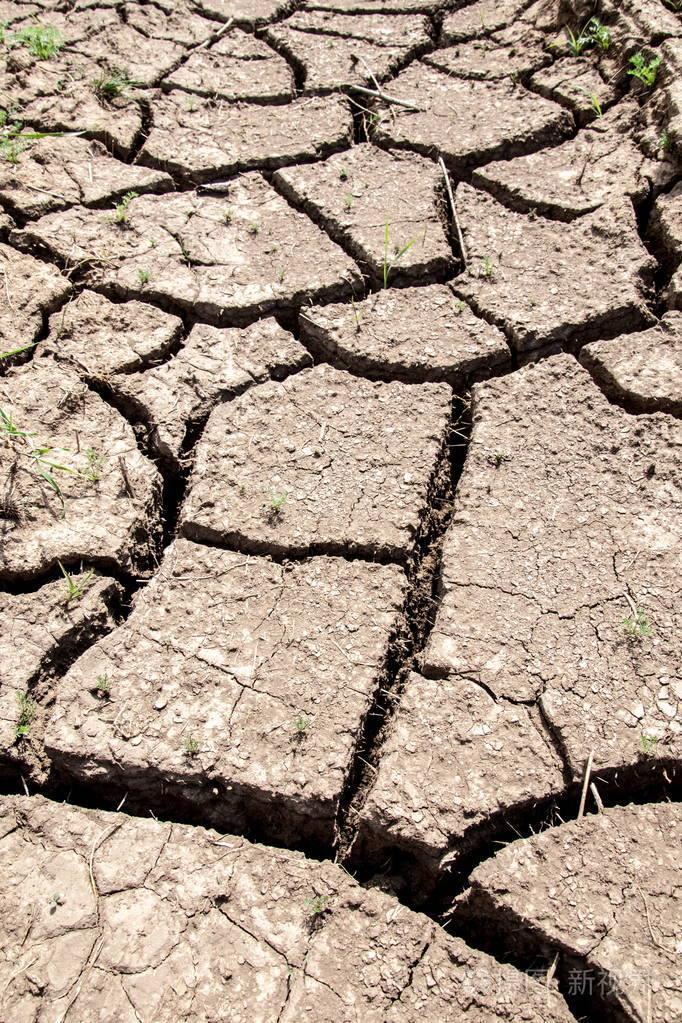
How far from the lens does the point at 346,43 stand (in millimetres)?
3189

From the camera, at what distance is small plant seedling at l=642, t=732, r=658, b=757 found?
5.32 ft

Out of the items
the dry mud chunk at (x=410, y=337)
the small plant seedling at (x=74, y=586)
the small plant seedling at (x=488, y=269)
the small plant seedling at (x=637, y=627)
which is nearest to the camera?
the small plant seedling at (x=637, y=627)

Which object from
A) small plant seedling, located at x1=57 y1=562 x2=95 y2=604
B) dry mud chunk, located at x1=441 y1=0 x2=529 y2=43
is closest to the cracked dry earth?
small plant seedling, located at x1=57 y1=562 x2=95 y2=604

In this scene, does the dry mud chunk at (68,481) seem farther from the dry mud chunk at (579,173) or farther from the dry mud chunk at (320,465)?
the dry mud chunk at (579,173)

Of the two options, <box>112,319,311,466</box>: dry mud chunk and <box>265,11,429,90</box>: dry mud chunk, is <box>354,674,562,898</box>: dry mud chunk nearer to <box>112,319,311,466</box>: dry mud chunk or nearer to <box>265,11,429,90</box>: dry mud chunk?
<box>112,319,311,466</box>: dry mud chunk

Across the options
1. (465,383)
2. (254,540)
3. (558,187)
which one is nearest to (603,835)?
(254,540)

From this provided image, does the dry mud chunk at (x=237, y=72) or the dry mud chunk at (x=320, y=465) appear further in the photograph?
the dry mud chunk at (x=237, y=72)

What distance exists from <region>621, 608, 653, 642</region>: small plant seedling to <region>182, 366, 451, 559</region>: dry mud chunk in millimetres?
512

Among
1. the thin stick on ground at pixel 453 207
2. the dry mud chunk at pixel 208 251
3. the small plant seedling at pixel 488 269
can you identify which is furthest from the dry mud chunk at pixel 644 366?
the dry mud chunk at pixel 208 251

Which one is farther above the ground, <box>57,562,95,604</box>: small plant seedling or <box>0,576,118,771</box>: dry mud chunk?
<box>57,562,95,604</box>: small plant seedling

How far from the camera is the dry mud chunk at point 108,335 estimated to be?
2283 millimetres

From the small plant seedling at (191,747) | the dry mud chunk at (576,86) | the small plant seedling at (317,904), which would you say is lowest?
the small plant seedling at (317,904)

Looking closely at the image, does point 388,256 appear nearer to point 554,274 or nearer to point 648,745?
point 554,274

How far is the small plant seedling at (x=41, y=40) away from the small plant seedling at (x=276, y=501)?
85.1 inches
